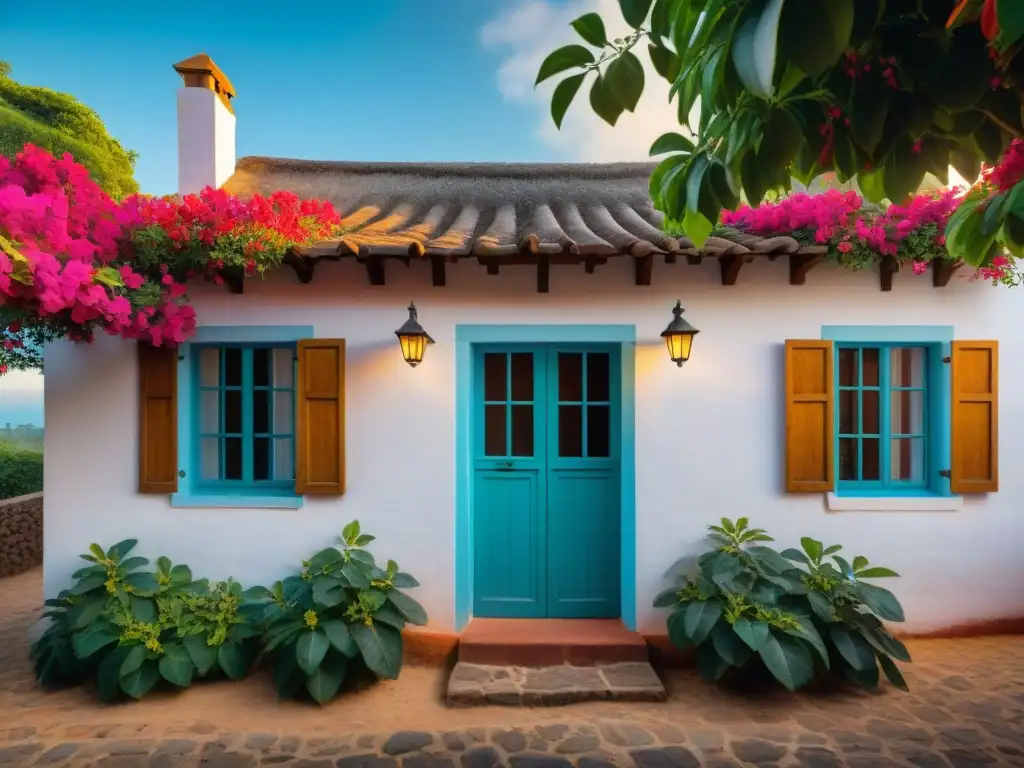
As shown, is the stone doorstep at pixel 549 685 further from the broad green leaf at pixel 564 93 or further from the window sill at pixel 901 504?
the broad green leaf at pixel 564 93

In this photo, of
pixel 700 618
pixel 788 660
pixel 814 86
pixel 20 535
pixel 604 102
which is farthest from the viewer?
pixel 20 535

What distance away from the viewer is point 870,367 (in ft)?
15.0

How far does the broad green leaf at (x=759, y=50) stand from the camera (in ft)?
2.93

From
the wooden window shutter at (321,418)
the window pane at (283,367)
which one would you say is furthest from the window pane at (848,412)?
the window pane at (283,367)

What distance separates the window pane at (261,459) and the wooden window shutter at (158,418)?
0.57 metres

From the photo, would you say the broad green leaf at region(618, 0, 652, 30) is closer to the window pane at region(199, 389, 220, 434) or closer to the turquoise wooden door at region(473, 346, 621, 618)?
the turquoise wooden door at region(473, 346, 621, 618)

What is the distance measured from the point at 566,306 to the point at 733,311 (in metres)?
1.33

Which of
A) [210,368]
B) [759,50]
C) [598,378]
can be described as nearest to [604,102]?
[759,50]

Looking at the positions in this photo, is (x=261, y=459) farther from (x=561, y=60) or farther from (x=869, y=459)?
(x=869, y=459)

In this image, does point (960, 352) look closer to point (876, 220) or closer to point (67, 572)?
point (876, 220)

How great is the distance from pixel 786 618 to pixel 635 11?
12.1 ft

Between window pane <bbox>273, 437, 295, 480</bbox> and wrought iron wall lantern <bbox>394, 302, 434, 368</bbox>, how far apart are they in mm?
1367

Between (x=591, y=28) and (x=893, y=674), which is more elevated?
(x=591, y=28)

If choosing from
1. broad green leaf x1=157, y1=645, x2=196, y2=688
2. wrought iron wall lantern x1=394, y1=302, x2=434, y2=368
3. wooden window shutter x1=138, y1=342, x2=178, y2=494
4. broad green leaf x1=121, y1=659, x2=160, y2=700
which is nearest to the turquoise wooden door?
wrought iron wall lantern x1=394, y1=302, x2=434, y2=368
